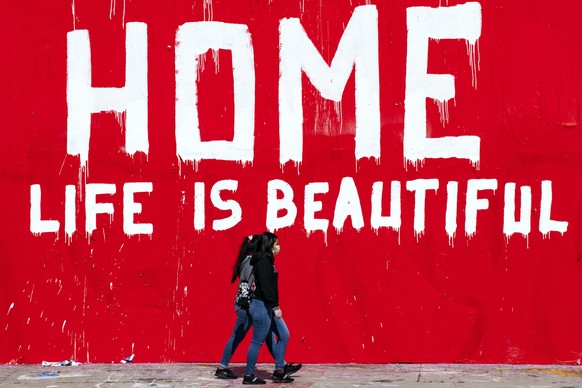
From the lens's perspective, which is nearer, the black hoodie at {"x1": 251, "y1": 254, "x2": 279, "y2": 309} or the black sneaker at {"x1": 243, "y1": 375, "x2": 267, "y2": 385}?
the black hoodie at {"x1": 251, "y1": 254, "x2": 279, "y2": 309}

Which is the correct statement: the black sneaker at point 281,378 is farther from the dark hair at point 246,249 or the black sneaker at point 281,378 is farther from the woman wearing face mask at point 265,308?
the dark hair at point 246,249

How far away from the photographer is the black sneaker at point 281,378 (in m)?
14.2

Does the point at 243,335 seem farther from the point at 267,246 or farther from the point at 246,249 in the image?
the point at 267,246

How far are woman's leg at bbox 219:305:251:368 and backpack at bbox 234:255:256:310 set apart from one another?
170 millimetres

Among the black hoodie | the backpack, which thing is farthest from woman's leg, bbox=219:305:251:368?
the black hoodie

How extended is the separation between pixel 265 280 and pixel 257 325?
0.53 metres

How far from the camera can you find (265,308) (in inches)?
551

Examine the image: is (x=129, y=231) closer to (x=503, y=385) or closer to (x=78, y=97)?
(x=78, y=97)

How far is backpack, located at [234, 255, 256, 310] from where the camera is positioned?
46.0 feet

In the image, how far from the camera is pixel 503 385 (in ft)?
45.3

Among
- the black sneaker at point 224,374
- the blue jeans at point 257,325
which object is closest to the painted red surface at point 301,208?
the black sneaker at point 224,374

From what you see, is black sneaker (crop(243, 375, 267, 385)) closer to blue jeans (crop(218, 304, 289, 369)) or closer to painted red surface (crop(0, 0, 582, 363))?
blue jeans (crop(218, 304, 289, 369))

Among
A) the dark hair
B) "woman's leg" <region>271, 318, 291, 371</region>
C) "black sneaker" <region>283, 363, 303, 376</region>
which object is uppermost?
the dark hair

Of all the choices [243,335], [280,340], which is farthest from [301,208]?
[280,340]
